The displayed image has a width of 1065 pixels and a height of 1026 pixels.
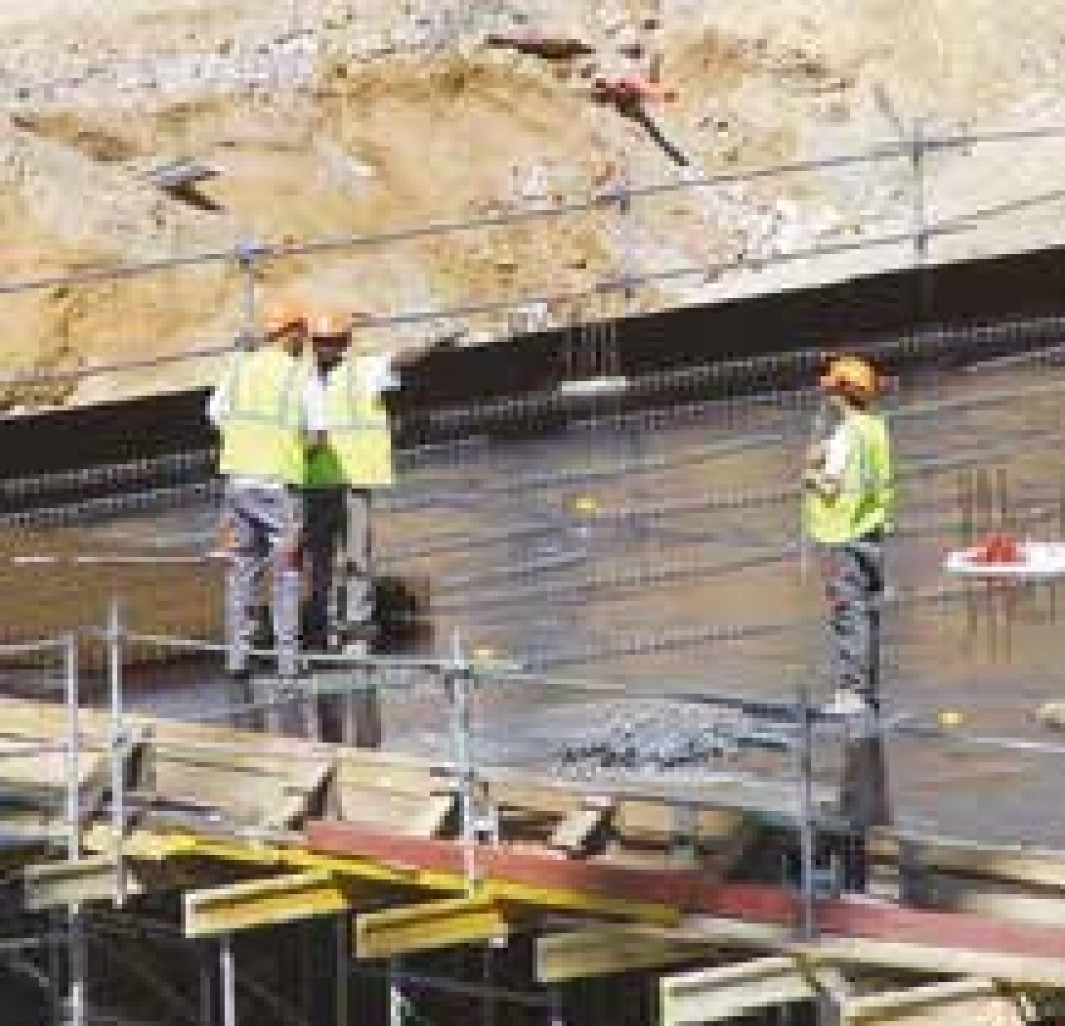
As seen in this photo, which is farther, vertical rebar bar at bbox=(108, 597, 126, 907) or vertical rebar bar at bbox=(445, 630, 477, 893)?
vertical rebar bar at bbox=(108, 597, 126, 907)

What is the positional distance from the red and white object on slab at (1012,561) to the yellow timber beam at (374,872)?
6.11m

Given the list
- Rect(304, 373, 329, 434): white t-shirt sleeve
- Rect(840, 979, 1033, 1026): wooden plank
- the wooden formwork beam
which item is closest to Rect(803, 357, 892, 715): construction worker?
Rect(304, 373, 329, 434): white t-shirt sleeve

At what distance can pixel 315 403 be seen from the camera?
18.5 meters

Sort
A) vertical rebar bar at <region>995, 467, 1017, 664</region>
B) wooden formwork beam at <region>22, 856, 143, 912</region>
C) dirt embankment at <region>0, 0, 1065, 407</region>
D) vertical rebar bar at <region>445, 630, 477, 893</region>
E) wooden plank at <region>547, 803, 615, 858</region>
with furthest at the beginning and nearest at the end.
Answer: dirt embankment at <region>0, 0, 1065, 407</region>, vertical rebar bar at <region>995, 467, 1017, 664</region>, wooden formwork beam at <region>22, 856, 143, 912</region>, wooden plank at <region>547, 803, 615, 858</region>, vertical rebar bar at <region>445, 630, 477, 893</region>

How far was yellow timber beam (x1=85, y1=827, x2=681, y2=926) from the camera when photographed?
606 inches

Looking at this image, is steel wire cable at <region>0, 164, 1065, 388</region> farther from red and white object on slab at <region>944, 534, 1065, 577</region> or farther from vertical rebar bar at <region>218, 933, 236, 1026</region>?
vertical rebar bar at <region>218, 933, 236, 1026</region>

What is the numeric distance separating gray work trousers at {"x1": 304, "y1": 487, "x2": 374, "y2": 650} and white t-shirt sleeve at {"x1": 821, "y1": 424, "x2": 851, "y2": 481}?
8.56 feet

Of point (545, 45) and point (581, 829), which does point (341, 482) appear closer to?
point (581, 829)

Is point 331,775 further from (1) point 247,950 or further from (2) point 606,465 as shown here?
(2) point 606,465

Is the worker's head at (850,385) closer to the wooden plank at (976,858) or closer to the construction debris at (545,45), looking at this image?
the wooden plank at (976,858)

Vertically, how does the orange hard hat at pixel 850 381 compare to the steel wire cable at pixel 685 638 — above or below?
above

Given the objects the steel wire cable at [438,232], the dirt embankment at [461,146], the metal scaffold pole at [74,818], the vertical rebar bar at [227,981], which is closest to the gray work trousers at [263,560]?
the metal scaffold pole at [74,818]

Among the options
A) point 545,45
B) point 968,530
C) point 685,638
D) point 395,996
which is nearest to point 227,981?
point 395,996

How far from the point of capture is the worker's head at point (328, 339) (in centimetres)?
1833
